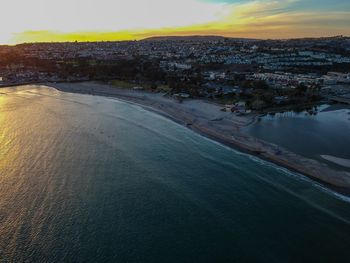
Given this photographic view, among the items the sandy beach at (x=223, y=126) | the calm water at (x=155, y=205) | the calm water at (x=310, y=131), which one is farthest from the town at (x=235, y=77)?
the calm water at (x=155, y=205)

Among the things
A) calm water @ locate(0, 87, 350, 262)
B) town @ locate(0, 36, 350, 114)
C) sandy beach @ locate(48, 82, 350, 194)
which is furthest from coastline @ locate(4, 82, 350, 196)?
town @ locate(0, 36, 350, 114)

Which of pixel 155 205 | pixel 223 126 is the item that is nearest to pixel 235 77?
pixel 223 126

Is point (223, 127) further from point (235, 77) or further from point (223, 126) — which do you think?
point (235, 77)

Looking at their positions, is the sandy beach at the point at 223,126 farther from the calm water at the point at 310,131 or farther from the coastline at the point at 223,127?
the calm water at the point at 310,131

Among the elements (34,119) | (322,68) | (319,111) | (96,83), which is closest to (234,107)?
(319,111)

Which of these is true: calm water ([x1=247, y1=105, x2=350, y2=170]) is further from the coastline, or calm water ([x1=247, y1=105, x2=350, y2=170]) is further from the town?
the town

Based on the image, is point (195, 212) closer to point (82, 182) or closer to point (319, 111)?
point (82, 182)

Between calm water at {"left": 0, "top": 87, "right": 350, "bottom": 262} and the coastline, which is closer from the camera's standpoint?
calm water at {"left": 0, "top": 87, "right": 350, "bottom": 262}
